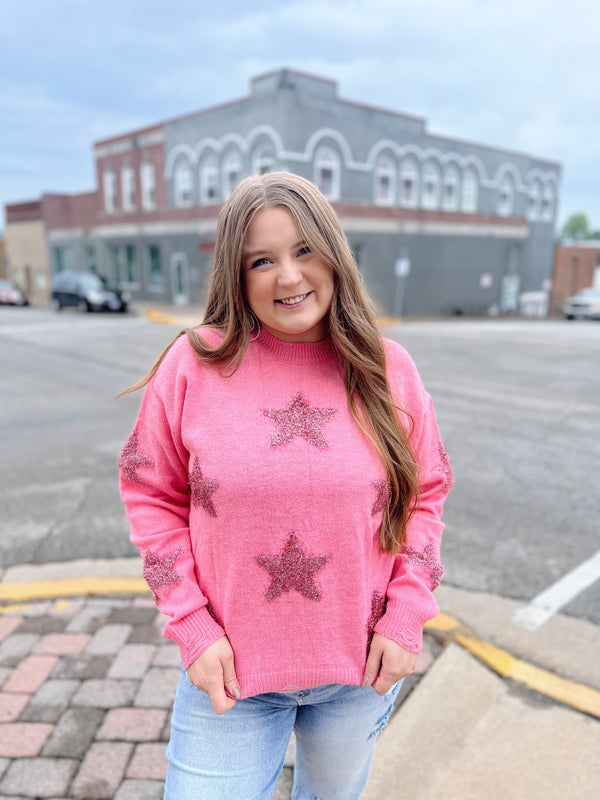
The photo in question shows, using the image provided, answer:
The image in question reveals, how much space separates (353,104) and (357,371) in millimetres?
24546

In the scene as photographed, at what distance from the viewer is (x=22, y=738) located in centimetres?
234

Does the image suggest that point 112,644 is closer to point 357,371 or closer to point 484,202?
point 357,371

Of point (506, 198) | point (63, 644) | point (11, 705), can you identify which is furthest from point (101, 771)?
point (506, 198)

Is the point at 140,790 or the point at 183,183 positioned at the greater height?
the point at 183,183

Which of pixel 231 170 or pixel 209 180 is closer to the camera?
pixel 231 170

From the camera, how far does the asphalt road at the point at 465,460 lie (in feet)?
12.9

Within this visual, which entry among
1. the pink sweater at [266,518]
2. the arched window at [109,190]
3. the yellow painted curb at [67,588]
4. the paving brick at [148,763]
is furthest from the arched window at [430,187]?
the pink sweater at [266,518]

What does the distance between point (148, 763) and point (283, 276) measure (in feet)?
6.19

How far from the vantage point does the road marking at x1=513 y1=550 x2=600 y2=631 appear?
10.5 feet

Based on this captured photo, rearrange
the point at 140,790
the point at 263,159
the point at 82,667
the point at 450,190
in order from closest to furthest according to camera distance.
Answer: the point at 140,790 → the point at 82,667 → the point at 263,159 → the point at 450,190

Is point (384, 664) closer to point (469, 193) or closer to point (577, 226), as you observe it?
point (469, 193)

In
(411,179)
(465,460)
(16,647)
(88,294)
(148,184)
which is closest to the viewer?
(16,647)

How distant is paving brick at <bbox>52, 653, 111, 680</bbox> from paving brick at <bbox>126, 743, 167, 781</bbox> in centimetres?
48

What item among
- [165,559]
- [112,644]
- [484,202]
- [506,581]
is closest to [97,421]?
[112,644]
